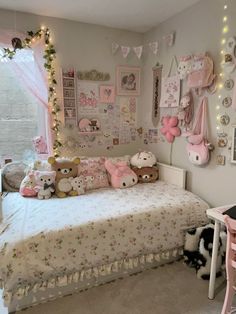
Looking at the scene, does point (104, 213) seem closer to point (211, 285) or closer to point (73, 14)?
point (211, 285)

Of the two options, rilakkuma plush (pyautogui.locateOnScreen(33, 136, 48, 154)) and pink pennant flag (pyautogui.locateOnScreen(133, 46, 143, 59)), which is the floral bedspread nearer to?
rilakkuma plush (pyautogui.locateOnScreen(33, 136, 48, 154))

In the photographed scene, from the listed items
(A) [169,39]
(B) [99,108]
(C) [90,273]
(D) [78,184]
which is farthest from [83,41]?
(C) [90,273]

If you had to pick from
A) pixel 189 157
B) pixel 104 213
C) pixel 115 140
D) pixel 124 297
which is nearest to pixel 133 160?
pixel 115 140

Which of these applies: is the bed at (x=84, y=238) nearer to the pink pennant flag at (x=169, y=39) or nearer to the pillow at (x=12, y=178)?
the pillow at (x=12, y=178)

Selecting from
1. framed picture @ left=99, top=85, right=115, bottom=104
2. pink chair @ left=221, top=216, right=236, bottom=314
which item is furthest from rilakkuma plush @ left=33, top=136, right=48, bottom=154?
pink chair @ left=221, top=216, right=236, bottom=314

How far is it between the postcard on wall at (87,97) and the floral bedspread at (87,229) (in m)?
1.10

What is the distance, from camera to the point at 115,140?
3.34m

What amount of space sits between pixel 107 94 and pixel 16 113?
112 centimetres

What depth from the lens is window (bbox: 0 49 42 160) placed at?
2.77 m

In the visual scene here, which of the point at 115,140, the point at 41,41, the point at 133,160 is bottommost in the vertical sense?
the point at 133,160

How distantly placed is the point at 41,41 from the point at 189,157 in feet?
6.72

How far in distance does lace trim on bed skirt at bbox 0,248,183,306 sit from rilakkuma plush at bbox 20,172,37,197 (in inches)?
35.6

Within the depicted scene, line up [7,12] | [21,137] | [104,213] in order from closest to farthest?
[104,213] → [7,12] → [21,137]

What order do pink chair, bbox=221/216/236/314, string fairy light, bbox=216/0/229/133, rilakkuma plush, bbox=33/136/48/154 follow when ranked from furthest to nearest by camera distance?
rilakkuma plush, bbox=33/136/48/154 → string fairy light, bbox=216/0/229/133 → pink chair, bbox=221/216/236/314
